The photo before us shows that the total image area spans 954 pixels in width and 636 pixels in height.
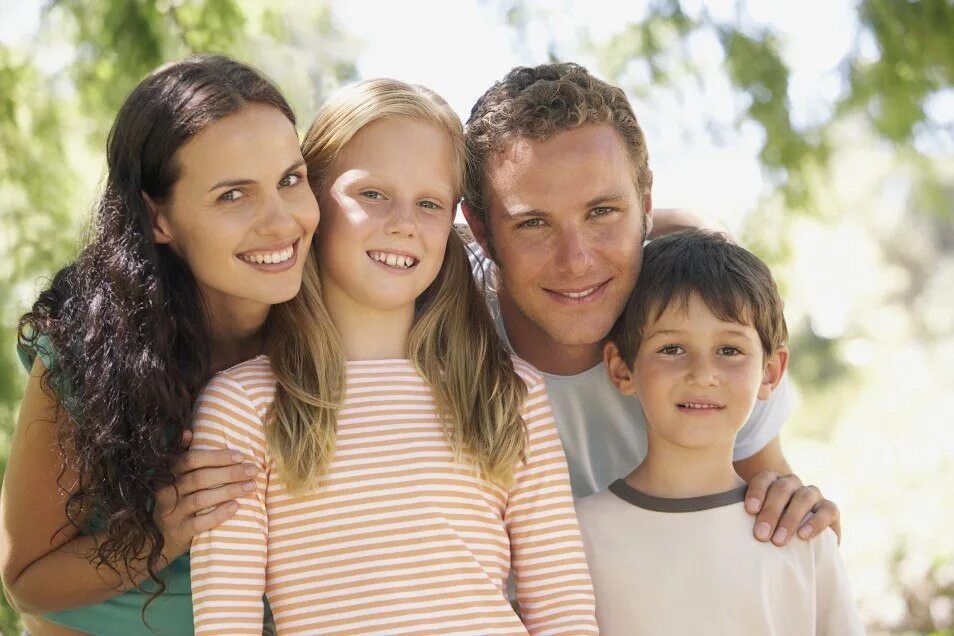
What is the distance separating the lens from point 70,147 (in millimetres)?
5383

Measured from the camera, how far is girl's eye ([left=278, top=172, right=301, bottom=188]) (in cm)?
245

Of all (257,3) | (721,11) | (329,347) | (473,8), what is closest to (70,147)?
(257,3)

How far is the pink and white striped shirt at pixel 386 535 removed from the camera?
221 cm

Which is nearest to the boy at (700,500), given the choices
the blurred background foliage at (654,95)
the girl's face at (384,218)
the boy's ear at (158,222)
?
the girl's face at (384,218)

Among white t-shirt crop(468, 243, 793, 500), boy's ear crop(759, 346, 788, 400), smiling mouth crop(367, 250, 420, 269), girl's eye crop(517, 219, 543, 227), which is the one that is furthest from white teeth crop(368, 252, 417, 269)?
boy's ear crop(759, 346, 788, 400)

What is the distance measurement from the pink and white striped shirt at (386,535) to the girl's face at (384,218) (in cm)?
19

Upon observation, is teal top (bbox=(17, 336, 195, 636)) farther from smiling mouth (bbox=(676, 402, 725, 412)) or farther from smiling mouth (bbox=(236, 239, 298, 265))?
smiling mouth (bbox=(676, 402, 725, 412))

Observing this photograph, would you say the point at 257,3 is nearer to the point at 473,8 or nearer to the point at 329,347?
the point at 473,8

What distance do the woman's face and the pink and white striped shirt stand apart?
20 cm

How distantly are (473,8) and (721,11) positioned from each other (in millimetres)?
1240

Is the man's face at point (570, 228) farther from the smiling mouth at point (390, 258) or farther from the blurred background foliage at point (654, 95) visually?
the blurred background foliage at point (654, 95)

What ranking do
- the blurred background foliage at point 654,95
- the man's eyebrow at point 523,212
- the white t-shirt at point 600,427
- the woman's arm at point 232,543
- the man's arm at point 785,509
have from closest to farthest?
the woman's arm at point 232,543
the man's arm at point 785,509
the man's eyebrow at point 523,212
the white t-shirt at point 600,427
the blurred background foliage at point 654,95

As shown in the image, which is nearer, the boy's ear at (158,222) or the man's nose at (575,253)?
the boy's ear at (158,222)

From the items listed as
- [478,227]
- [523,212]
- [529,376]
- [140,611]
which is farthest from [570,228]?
[140,611]
